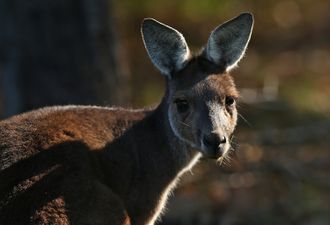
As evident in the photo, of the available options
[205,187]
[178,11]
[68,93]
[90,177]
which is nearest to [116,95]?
[68,93]

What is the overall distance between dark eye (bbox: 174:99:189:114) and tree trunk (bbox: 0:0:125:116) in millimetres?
3069

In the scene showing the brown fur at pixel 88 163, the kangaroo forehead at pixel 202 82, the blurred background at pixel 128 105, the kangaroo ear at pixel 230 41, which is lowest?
the blurred background at pixel 128 105

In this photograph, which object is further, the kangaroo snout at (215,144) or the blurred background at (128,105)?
the blurred background at (128,105)

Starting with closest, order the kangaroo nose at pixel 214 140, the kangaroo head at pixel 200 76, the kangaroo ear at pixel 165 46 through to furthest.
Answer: the kangaroo nose at pixel 214 140
the kangaroo head at pixel 200 76
the kangaroo ear at pixel 165 46

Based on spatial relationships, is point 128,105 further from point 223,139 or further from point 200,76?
point 223,139

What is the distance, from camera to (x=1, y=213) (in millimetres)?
7445

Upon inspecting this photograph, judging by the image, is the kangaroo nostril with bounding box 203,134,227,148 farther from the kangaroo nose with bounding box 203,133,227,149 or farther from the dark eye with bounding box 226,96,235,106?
the dark eye with bounding box 226,96,235,106

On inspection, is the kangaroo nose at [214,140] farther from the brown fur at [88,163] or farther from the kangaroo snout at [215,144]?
the brown fur at [88,163]

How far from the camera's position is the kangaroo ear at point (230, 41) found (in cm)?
845

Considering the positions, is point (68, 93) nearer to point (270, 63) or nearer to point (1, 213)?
point (1, 213)

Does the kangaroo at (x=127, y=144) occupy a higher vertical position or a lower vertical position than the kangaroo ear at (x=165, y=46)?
lower

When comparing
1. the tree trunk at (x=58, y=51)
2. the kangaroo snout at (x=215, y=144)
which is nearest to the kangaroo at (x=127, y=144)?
the kangaroo snout at (x=215, y=144)

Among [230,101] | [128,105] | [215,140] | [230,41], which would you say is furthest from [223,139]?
[128,105]

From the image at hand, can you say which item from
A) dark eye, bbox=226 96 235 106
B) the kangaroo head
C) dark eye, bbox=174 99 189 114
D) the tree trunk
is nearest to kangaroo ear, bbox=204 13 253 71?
the kangaroo head
